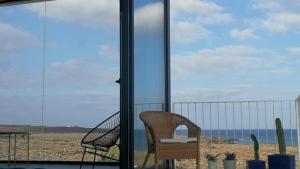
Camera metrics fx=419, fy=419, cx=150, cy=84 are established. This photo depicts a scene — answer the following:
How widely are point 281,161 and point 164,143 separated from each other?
1160mm

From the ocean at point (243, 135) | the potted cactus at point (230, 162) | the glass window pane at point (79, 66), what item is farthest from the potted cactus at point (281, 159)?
the glass window pane at point (79, 66)

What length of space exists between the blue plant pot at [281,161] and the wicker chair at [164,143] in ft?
2.39

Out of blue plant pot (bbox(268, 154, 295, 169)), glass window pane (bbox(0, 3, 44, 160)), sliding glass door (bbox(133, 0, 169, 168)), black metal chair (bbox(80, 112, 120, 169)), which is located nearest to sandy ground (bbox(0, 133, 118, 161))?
glass window pane (bbox(0, 3, 44, 160))

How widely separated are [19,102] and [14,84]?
36 cm

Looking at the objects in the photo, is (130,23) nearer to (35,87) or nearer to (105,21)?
(105,21)

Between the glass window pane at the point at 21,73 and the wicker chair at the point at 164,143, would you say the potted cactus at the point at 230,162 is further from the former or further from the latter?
the glass window pane at the point at 21,73

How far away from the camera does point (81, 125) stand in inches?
305

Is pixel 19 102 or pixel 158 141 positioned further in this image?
pixel 19 102

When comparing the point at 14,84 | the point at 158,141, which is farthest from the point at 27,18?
the point at 158,141

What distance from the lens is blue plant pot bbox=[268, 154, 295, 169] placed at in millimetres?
4088

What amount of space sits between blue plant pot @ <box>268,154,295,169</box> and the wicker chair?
73 cm

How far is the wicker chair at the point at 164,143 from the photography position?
4094 millimetres

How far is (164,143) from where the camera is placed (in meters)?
4.12

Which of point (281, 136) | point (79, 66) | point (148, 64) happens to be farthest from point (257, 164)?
point (79, 66)
